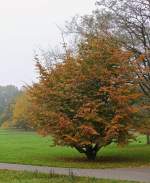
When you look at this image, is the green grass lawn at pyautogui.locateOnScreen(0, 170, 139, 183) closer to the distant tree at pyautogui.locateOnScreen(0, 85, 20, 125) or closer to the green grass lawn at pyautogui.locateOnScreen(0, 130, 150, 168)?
the green grass lawn at pyautogui.locateOnScreen(0, 130, 150, 168)

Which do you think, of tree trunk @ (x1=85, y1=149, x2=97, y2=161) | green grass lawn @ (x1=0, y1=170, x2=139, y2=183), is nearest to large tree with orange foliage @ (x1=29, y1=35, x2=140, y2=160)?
tree trunk @ (x1=85, y1=149, x2=97, y2=161)

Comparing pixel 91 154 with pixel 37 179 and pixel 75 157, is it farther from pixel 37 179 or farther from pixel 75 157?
pixel 37 179

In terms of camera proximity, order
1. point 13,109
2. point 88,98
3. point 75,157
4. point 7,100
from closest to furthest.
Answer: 1. point 88,98
2. point 75,157
3. point 13,109
4. point 7,100

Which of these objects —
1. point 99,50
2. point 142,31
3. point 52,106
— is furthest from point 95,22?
point 52,106

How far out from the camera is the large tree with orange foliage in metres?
24.2

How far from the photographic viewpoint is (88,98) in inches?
971

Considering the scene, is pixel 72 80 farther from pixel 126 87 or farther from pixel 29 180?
pixel 29 180

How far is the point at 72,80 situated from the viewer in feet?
82.0

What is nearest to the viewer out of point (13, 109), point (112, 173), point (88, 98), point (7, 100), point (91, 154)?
point (112, 173)

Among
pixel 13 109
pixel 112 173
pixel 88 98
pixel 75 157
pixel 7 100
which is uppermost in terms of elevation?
pixel 7 100

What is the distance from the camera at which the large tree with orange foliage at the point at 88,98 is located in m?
24.2

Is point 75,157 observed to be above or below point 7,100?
below

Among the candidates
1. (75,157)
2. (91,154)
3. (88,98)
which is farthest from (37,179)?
(75,157)

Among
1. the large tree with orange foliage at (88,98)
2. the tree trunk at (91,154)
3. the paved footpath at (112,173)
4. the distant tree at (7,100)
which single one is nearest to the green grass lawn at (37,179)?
the paved footpath at (112,173)
